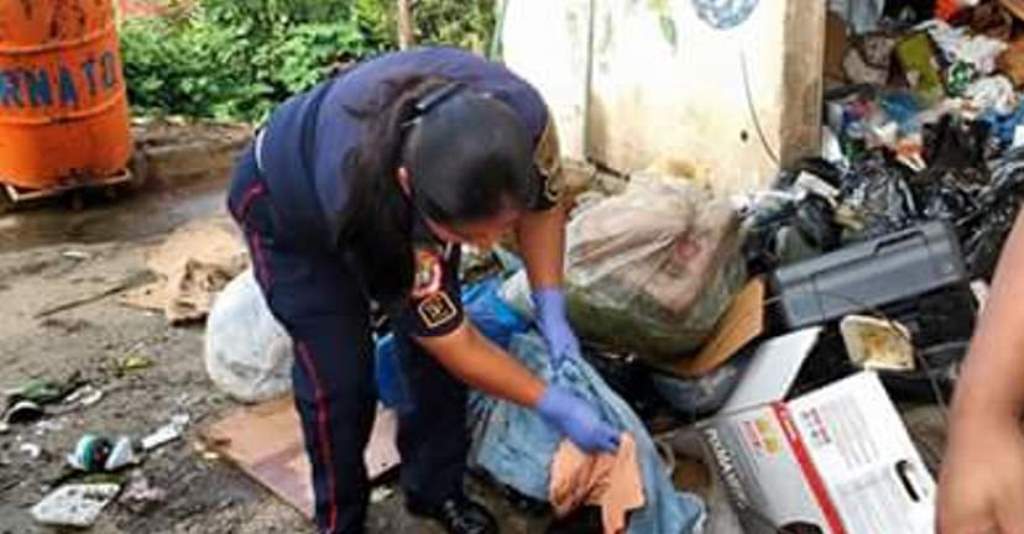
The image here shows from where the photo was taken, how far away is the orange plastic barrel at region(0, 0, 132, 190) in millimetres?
5488

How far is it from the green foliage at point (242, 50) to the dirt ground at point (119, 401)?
8.89ft

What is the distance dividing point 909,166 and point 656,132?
3.01ft

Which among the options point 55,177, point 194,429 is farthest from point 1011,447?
point 55,177

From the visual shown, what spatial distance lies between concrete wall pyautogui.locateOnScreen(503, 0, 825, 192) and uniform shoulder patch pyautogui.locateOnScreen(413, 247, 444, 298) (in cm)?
203

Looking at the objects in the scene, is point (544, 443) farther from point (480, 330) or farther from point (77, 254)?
point (77, 254)

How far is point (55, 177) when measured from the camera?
5949mm

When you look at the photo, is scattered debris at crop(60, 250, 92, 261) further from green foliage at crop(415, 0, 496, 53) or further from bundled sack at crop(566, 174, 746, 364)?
bundled sack at crop(566, 174, 746, 364)

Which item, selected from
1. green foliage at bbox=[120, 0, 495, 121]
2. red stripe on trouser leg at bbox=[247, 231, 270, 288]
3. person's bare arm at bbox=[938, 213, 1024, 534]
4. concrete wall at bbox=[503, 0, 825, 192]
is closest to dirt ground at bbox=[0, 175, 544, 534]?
red stripe on trouser leg at bbox=[247, 231, 270, 288]

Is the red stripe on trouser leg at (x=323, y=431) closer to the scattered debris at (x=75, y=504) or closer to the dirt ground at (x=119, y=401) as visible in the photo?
the dirt ground at (x=119, y=401)

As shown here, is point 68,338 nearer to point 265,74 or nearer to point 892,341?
point 892,341

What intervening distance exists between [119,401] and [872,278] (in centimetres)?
197

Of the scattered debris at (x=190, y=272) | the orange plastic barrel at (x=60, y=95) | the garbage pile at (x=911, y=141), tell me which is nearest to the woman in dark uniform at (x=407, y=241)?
the garbage pile at (x=911, y=141)

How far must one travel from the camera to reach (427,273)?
2127 millimetres

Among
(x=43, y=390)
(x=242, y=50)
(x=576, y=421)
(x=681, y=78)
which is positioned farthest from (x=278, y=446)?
(x=242, y=50)
